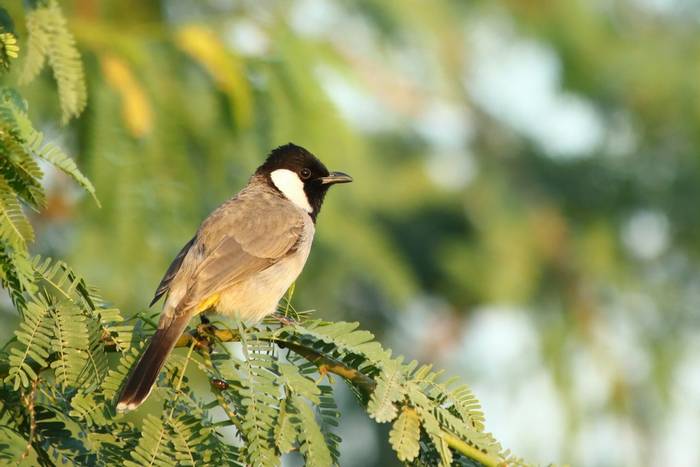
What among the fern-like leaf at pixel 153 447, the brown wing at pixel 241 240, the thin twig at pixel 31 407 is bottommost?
the thin twig at pixel 31 407

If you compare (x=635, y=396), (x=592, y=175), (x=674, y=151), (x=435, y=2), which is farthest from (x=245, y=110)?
(x=674, y=151)

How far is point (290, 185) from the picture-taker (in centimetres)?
447

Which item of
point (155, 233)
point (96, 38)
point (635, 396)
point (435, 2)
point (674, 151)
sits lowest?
point (155, 233)

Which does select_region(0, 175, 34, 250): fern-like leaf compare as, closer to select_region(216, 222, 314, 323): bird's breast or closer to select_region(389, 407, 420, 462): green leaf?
select_region(389, 407, 420, 462): green leaf

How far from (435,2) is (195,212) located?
9.27 feet

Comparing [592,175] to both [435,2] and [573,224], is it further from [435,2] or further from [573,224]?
[435,2]

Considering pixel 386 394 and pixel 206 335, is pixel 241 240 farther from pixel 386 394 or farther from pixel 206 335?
pixel 386 394

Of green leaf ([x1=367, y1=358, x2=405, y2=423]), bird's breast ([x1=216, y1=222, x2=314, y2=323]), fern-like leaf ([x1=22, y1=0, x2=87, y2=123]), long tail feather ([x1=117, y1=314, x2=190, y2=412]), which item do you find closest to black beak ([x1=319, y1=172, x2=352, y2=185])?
bird's breast ([x1=216, y1=222, x2=314, y2=323])

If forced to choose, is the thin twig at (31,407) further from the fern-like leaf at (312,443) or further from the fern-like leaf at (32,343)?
the fern-like leaf at (312,443)

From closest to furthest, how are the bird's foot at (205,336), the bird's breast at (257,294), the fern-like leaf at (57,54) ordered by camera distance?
1. the bird's foot at (205,336)
2. the fern-like leaf at (57,54)
3. the bird's breast at (257,294)

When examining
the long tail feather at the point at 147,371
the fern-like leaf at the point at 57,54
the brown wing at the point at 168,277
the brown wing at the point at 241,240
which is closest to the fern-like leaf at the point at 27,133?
the long tail feather at the point at 147,371

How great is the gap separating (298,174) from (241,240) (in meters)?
0.86

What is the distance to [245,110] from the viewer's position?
4293mm

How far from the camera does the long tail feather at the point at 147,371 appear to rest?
2.09m
